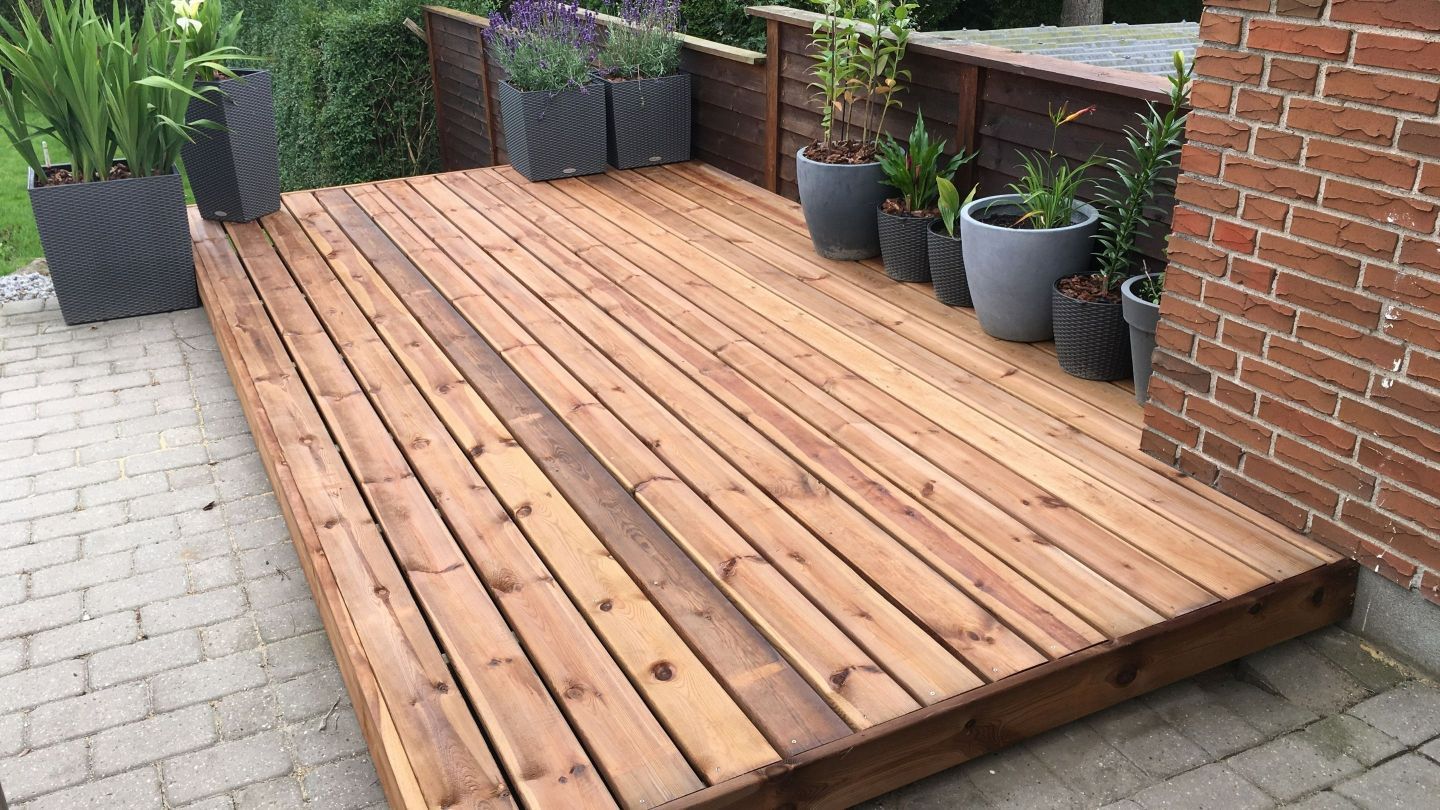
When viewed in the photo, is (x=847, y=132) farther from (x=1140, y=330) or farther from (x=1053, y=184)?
(x=1140, y=330)

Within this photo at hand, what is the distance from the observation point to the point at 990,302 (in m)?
3.39

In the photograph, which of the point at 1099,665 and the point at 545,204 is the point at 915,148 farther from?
the point at 1099,665

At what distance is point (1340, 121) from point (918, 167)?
177cm

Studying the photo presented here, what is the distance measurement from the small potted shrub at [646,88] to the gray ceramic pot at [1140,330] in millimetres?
2871

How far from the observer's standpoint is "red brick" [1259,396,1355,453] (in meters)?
2.32

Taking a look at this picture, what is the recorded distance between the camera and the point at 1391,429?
2.22m

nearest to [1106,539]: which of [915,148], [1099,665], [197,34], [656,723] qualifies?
[1099,665]

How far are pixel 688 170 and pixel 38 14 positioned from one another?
908cm

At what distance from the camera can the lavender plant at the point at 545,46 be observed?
17.3 feet

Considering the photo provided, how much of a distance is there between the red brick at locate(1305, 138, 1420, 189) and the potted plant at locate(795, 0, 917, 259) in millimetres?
1863

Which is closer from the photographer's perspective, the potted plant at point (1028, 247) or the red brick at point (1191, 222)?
the red brick at point (1191, 222)

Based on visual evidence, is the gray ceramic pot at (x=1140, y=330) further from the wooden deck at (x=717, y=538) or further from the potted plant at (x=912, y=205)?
the potted plant at (x=912, y=205)

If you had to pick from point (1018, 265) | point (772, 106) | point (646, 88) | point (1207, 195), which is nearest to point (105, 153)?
point (646, 88)

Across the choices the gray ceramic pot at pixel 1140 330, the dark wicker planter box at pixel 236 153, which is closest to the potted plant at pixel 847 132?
the gray ceramic pot at pixel 1140 330
